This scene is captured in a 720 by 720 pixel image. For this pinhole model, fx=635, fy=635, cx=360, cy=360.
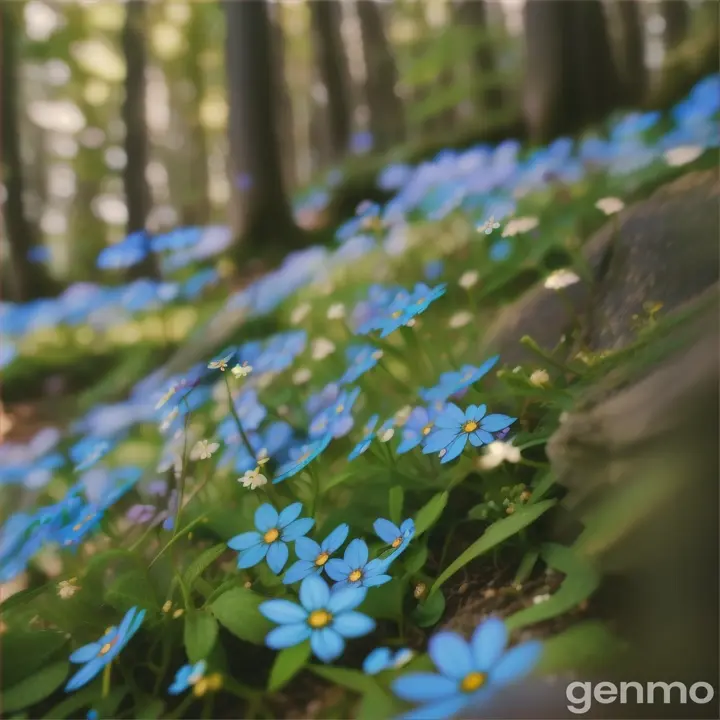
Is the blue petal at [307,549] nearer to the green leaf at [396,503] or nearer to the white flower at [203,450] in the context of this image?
the green leaf at [396,503]

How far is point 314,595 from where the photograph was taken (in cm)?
52

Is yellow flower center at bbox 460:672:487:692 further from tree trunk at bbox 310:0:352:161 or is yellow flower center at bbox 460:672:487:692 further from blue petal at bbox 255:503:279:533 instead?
tree trunk at bbox 310:0:352:161

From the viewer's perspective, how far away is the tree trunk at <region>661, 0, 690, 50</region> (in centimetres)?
280

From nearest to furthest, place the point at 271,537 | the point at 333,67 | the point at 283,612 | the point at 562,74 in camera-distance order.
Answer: the point at 283,612 → the point at 271,537 → the point at 562,74 → the point at 333,67

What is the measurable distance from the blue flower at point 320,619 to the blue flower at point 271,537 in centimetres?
7

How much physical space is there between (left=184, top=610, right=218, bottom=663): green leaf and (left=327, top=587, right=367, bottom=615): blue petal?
0.13 m

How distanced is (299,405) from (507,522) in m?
0.44

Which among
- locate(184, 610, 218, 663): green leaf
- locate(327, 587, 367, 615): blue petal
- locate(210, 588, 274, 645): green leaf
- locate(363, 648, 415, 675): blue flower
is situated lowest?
locate(184, 610, 218, 663): green leaf

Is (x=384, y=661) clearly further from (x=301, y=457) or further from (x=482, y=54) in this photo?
(x=482, y=54)

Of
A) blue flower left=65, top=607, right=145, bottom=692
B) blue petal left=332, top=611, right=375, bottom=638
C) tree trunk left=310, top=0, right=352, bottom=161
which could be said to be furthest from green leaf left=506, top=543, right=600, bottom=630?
tree trunk left=310, top=0, right=352, bottom=161

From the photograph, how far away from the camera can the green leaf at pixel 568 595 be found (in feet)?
1.61

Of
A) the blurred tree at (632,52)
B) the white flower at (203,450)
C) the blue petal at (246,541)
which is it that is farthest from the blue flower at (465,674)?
the blurred tree at (632,52)

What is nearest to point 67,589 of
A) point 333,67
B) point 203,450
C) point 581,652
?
point 203,450

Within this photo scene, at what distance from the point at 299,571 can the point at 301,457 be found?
181 millimetres
